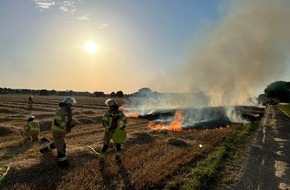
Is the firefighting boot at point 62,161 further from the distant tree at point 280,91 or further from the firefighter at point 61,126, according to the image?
the distant tree at point 280,91

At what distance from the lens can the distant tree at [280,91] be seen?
14275 cm

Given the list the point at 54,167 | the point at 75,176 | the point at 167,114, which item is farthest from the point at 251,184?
the point at 167,114

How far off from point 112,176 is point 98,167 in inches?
53.8

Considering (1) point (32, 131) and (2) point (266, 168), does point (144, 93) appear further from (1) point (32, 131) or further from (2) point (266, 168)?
(2) point (266, 168)

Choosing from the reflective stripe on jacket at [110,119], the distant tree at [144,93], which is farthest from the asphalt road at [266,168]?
the distant tree at [144,93]

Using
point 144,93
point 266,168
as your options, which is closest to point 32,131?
point 266,168

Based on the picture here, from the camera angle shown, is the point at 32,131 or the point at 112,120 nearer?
the point at 112,120

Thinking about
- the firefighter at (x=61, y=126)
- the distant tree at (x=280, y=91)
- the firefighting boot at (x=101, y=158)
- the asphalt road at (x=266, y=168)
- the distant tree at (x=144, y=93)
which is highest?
the distant tree at (x=280, y=91)

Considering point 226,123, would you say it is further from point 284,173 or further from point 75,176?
point 75,176

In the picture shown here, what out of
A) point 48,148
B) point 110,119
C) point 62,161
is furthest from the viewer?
point 48,148

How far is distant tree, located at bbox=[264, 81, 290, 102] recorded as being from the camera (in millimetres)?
142750

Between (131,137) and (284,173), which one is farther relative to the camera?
(131,137)

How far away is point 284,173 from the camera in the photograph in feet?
46.3

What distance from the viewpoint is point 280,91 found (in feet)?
477
